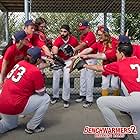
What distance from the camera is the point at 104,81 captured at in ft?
22.3

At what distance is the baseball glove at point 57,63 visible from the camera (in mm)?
6648

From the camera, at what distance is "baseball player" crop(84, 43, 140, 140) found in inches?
181

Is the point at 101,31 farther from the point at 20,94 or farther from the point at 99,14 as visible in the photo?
the point at 99,14

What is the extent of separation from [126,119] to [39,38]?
2.36 meters

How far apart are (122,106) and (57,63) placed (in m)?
2.43

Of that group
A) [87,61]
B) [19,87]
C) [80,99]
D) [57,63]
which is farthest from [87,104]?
[19,87]

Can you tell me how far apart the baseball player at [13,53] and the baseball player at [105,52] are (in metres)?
1.19

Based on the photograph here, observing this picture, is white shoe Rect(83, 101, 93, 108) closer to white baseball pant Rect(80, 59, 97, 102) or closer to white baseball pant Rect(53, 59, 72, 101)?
white baseball pant Rect(80, 59, 97, 102)

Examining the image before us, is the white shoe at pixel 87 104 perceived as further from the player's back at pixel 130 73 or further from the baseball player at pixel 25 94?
the player's back at pixel 130 73

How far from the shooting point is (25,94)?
16.8 ft

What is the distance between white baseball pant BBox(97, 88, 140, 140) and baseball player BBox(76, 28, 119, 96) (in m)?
1.65

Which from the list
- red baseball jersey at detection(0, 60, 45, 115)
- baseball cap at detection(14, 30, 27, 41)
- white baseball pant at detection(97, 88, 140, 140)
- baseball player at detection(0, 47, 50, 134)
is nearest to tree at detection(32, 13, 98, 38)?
baseball cap at detection(14, 30, 27, 41)

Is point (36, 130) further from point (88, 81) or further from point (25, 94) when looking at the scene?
point (88, 81)

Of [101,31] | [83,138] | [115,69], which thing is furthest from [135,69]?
[101,31]
